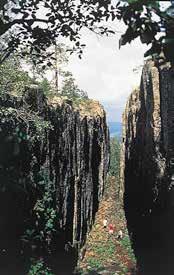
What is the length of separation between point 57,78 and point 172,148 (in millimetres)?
30589

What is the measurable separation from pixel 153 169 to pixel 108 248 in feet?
39.4

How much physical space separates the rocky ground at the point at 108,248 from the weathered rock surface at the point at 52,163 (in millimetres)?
1264

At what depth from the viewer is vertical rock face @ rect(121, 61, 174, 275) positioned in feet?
50.1

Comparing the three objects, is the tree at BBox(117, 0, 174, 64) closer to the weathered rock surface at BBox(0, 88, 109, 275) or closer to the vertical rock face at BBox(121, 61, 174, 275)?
the weathered rock surface at BBox(0, 88, 109, 275)

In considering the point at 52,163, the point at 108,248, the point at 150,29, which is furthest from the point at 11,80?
the point at 108,248

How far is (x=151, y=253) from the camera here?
2114cm

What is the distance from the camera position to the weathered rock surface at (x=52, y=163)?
1056 centimetres

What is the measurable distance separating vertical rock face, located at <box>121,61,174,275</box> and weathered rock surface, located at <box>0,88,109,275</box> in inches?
96.1

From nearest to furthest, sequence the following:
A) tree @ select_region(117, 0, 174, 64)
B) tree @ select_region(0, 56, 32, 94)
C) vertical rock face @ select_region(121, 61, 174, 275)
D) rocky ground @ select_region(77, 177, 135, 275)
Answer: tree @ select_region(117, 0, 174, 64), tree @ select_region(0, 56, 32, 94), vertical rock face @ select_region(121, 61, 174, 275), rocky ground @ select_region(77, 177, 135, 275)

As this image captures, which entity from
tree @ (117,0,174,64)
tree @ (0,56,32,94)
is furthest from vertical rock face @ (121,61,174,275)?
tree @ (117,0,174,64)

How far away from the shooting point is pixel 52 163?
1688 cm

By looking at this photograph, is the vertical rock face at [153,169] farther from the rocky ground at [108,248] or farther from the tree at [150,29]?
the tree at [150,29]

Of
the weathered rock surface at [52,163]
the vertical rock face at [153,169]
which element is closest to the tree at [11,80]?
the weathered rock surface at [52,163]

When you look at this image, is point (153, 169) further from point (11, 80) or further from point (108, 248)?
point (108, 248)
